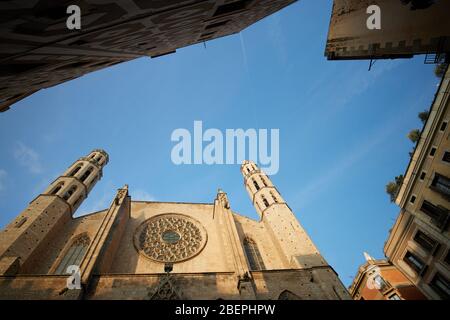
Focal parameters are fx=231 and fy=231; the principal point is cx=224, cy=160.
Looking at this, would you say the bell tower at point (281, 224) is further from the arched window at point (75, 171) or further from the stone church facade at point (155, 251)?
the arched window at point (75, 171)

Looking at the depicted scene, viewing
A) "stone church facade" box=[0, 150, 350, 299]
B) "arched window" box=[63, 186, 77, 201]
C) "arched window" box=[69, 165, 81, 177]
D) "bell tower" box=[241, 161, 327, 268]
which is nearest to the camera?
"stone church facade" box=[0, 150, 350, 299]

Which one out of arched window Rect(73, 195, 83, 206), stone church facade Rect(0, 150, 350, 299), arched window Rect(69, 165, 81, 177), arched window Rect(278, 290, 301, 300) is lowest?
arched window Rect(278, 290, 301, 300)

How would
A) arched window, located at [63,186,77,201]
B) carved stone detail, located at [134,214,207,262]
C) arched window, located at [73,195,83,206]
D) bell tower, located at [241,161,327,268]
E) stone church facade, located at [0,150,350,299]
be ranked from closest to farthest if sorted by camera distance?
stone church facade, located at [0,150,350,299], bell tower, located at [241,161,327,268], carved stone detail, located at [134,214,207,262], arched window, located at [63,186,77,201], arched window, located at [73,195,83,206]

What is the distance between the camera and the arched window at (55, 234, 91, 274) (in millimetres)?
15405

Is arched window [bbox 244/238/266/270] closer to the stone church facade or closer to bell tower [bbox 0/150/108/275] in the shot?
the stone church facade

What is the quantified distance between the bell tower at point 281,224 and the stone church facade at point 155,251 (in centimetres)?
8

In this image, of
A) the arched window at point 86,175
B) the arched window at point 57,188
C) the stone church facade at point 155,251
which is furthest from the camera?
the arched window at point 86,175

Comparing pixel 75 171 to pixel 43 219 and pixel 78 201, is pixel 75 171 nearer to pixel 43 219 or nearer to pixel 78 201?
pixel 78 201

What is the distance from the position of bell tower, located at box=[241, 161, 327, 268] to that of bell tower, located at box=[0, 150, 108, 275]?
1671 cm

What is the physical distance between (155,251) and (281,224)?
34.2ft

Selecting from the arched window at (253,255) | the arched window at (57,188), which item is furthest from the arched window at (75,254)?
the arched window at (253,255)

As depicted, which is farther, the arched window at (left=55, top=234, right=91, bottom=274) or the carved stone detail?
the carved stone detail

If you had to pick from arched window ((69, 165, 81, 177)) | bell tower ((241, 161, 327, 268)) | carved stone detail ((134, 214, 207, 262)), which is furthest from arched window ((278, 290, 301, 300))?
arched window ((69, 165, 81, 177))

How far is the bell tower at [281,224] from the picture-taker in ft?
52.8
